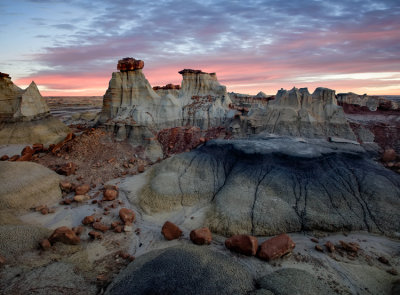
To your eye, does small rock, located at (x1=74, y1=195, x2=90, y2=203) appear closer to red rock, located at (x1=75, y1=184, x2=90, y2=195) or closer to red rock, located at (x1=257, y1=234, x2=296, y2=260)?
red rock, located at (x1=75, y1=184, x2=90, y2=195)

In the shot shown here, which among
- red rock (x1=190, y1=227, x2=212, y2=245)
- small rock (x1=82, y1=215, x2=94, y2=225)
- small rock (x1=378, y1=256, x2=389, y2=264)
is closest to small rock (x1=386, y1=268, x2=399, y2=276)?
small rock (x1=378, y1=256, x2=389, y2=264)

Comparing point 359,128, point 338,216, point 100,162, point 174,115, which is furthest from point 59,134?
point 359,128

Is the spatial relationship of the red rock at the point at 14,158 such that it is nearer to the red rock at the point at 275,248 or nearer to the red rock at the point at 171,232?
the red rock at the point at 171,232

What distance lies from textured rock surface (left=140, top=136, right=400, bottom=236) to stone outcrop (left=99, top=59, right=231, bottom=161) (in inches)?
287

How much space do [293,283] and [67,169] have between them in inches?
633

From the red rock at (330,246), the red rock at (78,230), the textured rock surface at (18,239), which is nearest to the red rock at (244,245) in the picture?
the red rock at (330,246)

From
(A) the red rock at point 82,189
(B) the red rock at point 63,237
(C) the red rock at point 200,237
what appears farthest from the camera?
(A) the red rock at point 82,189

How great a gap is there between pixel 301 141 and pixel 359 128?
10.8 meters

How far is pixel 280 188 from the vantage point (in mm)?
12758

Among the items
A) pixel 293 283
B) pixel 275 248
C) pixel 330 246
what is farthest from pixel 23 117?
pixel 330 246

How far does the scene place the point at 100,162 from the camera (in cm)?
1884

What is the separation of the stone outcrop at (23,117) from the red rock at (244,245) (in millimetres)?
21017

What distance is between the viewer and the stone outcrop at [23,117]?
21672 mm

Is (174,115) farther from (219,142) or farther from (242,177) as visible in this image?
(242,177)
